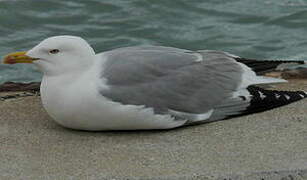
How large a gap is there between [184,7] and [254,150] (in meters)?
5.22

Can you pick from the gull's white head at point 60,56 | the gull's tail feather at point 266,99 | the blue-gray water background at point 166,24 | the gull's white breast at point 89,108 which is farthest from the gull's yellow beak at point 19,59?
the blue-gray water background at point 166,24

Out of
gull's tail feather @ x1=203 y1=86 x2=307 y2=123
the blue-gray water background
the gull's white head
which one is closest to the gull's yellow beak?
the gull's white head

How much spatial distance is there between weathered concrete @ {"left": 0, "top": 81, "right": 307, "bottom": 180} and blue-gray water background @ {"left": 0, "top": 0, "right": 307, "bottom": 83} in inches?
130

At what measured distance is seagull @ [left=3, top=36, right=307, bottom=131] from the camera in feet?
14.2

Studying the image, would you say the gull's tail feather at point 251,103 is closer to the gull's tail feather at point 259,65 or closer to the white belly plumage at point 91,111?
the gull's tail feather at point 259,65

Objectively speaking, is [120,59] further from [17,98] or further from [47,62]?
[17,98]

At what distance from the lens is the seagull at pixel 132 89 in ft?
14.2

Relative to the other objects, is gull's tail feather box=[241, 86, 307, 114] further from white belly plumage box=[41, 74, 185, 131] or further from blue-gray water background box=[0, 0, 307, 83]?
blue-gray water background box=[0, 0, 307, 83]

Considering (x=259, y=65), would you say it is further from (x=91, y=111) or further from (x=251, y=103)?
(x=91, y=111)

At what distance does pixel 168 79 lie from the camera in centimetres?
448

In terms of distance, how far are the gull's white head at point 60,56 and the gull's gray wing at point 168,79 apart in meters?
0.15

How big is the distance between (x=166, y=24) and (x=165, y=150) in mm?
4676

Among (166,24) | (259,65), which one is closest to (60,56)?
(259,65)

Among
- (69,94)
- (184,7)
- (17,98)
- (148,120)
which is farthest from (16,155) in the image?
(184,7)
